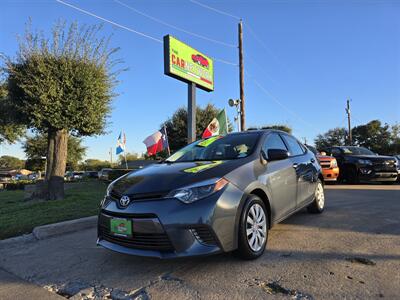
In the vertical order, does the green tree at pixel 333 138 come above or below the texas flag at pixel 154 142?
above

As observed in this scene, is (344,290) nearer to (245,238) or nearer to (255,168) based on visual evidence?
(245,238)

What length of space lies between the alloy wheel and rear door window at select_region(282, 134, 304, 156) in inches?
65.9

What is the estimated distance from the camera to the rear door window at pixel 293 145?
5.41m

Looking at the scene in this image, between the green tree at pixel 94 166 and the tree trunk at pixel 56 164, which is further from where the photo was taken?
the green tree at pixel 94 166

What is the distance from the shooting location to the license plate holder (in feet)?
10.9

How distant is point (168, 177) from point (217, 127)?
12.6 meters

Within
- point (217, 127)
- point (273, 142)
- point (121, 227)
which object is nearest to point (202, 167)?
point (121, 227)

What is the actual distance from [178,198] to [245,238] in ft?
2.81

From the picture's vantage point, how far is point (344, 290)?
2893 mm

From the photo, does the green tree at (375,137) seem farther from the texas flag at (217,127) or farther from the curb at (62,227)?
the curb at (62,227)

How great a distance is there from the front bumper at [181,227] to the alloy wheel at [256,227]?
307mm

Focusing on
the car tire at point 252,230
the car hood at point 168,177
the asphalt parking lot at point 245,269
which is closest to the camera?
the asphalt parking lot at point 245,269

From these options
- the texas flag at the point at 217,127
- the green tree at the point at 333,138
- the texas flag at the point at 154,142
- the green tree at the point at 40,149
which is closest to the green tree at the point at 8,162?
the green tree at the point at 40,149

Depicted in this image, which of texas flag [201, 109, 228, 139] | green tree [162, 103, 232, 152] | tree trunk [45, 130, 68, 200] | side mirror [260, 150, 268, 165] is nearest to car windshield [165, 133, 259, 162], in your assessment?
side mirror [260, 150, 268, 165]
